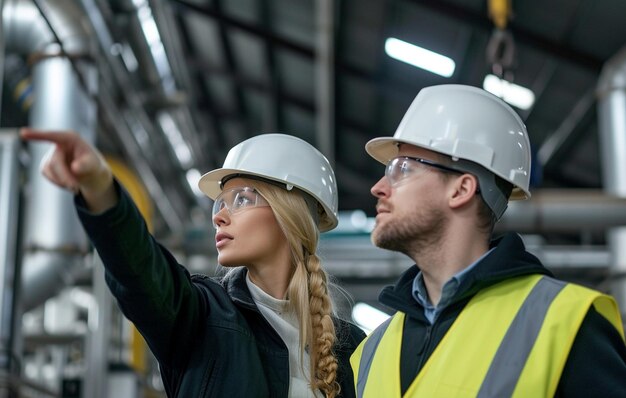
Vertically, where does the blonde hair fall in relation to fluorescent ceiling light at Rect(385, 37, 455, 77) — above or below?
below

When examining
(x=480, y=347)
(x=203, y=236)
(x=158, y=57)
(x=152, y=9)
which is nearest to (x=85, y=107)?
(x=152, y=9)

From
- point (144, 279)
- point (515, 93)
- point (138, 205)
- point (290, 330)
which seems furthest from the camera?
point (515, 93)

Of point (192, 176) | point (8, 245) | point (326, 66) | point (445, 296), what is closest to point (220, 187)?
point (445, 296)

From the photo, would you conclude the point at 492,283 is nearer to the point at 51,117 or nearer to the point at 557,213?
the point at 51,117

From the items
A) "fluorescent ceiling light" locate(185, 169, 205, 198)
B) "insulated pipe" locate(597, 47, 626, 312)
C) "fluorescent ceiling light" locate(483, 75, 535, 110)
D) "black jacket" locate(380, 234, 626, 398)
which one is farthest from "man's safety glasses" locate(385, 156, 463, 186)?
"fluorescent ceiling light" locate(185, 169, 205, 198)

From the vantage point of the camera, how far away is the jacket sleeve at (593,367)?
2.23 metres

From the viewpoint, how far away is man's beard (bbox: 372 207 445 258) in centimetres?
266

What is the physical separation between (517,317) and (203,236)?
872 cm

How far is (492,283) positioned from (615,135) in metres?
6.15

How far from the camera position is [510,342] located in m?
2.34

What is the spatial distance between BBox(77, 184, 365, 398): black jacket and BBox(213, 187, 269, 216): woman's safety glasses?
22cm

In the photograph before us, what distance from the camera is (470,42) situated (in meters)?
9.87

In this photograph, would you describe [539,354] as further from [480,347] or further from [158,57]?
[158,57]

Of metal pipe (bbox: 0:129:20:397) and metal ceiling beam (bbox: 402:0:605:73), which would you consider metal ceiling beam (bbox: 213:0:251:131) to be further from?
metal pipe (bbox: 0:129:20:397)
